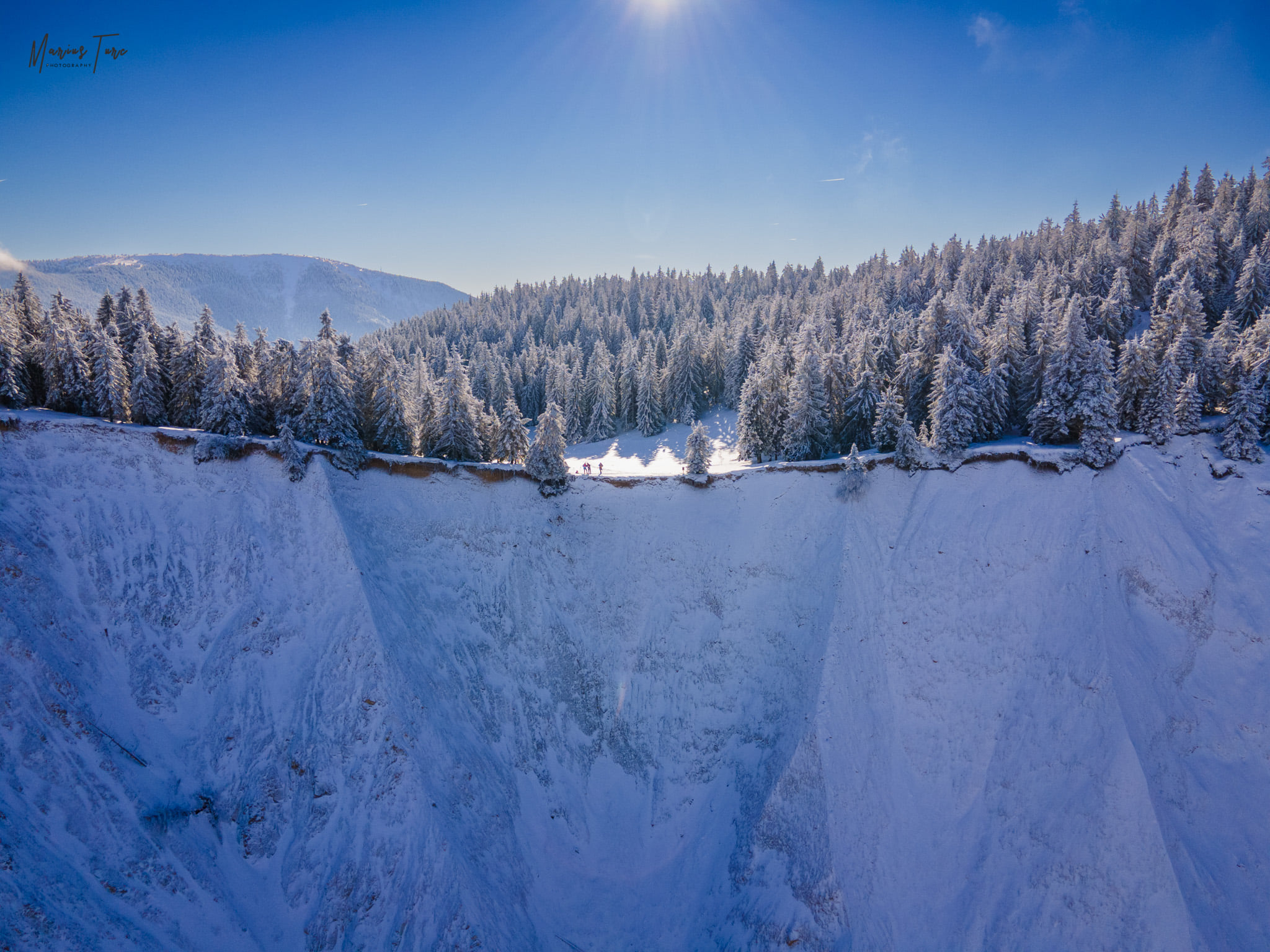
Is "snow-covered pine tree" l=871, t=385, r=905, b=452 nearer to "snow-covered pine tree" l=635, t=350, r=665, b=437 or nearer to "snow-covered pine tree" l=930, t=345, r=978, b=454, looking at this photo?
"snow-covered pine tree" l=930, t=345, r=978, b=454

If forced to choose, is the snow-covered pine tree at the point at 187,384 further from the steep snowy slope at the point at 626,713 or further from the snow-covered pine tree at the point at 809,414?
the snow-covered pine tree at the point at 809,414

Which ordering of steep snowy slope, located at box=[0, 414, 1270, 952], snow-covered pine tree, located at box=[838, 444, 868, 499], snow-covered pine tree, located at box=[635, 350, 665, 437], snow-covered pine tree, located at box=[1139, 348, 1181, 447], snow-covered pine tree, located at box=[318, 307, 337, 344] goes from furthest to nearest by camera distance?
1. snow-covered pine tree, located at box=[635, 350, 665, 437]
2. snow-covered pine tree, located at box=[318, 307, 337, 344]
3. snow-covered pine tree, located at box=[838, 444, 868, 499]
4. snow-covered pine tree, located at box=[1139, 348, 1181, 447]
5. steep snowy slope, located at box=[0, 414, 1270, 952]

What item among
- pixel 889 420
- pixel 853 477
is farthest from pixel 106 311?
pixel 889 420

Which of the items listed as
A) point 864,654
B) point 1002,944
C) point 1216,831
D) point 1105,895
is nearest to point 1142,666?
point 1216,831

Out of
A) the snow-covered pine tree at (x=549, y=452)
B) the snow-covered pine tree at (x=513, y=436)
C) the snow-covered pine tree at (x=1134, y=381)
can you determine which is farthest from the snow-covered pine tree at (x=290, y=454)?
the snow-covered pine tree at (x=1134, y=381)

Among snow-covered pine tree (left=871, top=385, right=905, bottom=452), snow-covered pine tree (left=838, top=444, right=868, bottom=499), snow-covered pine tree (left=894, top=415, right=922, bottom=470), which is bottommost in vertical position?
snow-covered pine tree (left=838, top=444, right=868, bottom=499)

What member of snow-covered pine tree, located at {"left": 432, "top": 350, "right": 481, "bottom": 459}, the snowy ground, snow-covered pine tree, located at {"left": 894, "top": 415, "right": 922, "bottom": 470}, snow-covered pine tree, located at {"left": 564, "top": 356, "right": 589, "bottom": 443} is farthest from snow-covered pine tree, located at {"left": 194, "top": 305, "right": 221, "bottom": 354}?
snow-covered pine tree, located at {"left": 894, "top": 415, "right": 922, "bottom": 470}

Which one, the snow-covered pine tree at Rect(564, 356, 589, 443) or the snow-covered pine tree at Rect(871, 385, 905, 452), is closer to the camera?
the snow-covered pine tree at Rect(871, 385, 905, 452)
